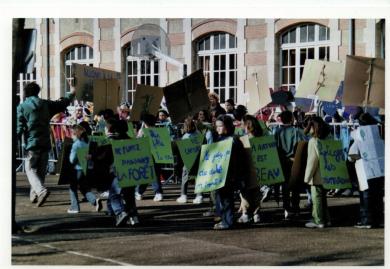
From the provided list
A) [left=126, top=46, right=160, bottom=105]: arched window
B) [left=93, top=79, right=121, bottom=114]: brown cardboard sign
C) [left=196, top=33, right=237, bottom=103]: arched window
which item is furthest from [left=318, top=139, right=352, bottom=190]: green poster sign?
[left=126, top=46, right=160, bottom=105]: arched window

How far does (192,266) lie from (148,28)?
11.2 m

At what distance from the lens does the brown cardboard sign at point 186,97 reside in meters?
13.2

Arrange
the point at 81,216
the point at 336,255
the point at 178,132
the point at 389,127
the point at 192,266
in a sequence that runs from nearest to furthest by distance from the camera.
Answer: the point at 192,266
the point at 336,255
the point at 389,127
the point at 81,216
the point at 178,132

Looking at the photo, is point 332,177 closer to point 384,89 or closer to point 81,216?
point 384,89

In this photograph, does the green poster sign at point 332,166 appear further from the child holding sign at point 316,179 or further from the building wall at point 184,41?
the building wall at point 184,41

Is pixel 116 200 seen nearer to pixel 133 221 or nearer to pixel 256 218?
pixel 133 221

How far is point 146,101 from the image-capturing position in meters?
14.5

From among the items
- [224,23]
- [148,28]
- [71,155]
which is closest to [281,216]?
[71,155]

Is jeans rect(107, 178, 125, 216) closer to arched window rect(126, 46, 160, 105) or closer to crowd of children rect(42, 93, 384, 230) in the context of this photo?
crowd of children rect(42, 93, 384, 230)

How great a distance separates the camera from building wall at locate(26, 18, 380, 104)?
19.4 metres

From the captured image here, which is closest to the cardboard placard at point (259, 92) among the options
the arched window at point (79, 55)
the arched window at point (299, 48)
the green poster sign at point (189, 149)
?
the green poster sign at point (189, 149)

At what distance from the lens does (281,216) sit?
39.7 ft

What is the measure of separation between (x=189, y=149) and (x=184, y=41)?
10258mm

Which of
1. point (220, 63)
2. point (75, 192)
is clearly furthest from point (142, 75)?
point (75, 192)
